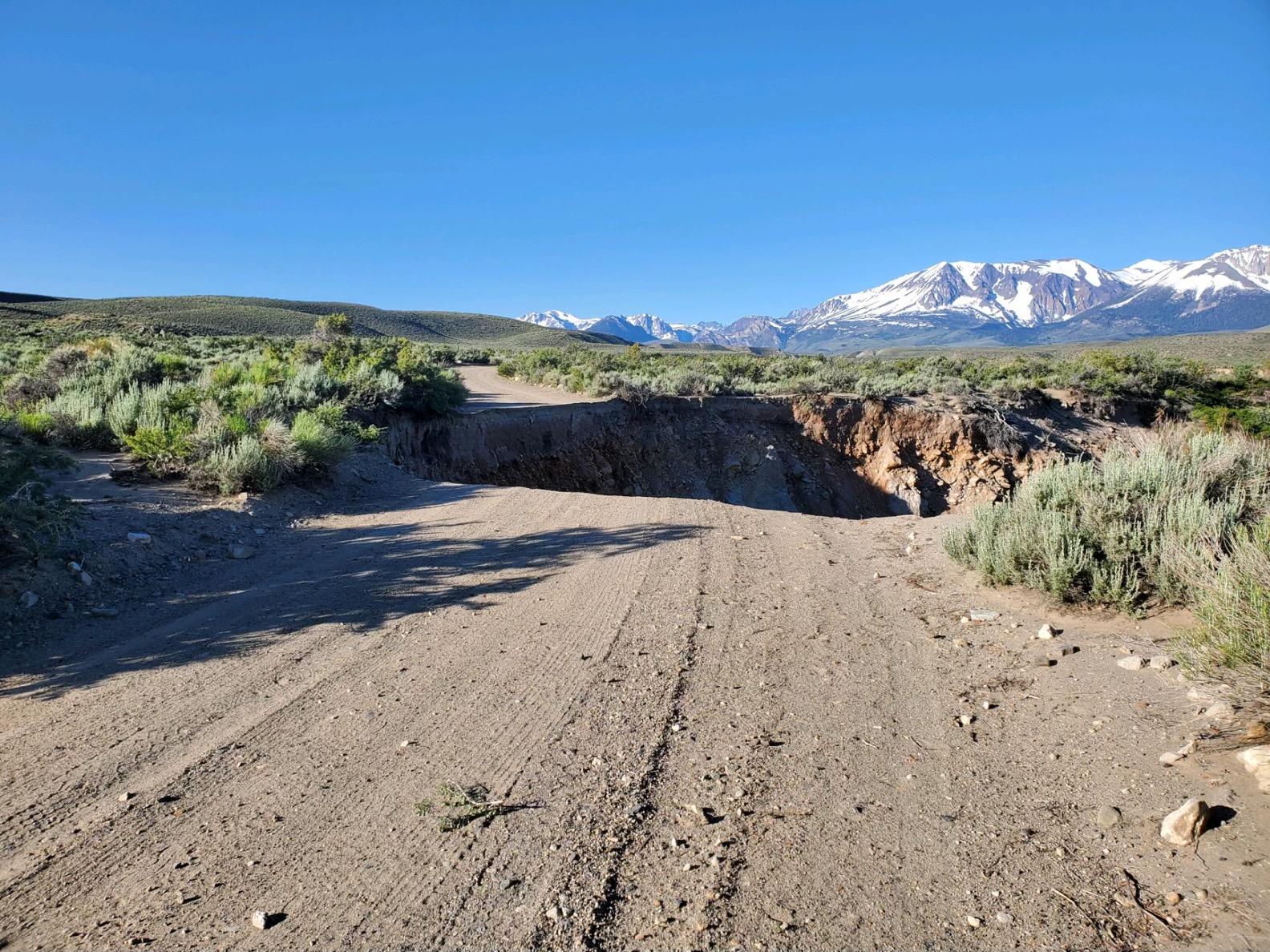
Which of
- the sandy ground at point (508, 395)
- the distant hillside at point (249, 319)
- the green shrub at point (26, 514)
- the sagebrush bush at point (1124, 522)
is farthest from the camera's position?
the distant hillside at point (249, 319)

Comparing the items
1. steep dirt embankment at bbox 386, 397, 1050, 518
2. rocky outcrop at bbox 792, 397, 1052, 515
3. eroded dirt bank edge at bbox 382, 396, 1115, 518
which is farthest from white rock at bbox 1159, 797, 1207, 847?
rocky outcrop at bbox 792, 397, 1052, 515

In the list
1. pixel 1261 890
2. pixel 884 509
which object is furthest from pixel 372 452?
pixel 884 509

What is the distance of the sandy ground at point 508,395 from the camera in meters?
19.9

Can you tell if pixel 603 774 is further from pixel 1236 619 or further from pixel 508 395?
pixel 508 395

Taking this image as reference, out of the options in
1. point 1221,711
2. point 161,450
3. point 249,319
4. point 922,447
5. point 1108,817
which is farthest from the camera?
point 249,319

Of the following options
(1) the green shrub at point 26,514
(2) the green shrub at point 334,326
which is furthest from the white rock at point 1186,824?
(2) the green shrub at point 334,326

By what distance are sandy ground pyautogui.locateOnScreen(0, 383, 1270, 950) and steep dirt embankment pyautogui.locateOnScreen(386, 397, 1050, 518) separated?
12.8m

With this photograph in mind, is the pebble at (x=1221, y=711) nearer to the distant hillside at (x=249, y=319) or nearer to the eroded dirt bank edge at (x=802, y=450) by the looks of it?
the eroded dirt bank edge at (x=802, y=450)

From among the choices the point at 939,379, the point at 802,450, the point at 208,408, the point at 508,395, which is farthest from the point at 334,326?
the point at 208,408

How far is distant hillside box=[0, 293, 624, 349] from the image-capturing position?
155ft

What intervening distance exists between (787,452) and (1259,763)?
1898 cm

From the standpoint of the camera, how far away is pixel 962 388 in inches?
975

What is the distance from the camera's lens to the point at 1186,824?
8.59 ft

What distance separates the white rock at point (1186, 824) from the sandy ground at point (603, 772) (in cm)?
6
